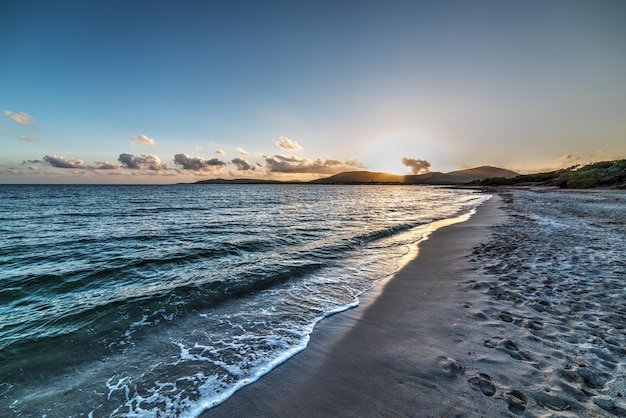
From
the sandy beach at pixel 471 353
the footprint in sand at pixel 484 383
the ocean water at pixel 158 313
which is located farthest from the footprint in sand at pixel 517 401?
the ocean water at pixel 158 313

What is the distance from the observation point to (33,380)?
470 centimetres

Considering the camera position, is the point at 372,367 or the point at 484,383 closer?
the point at 484,383

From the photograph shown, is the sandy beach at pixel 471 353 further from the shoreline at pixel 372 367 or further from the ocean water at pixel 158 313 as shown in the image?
the ocean water at pixel 158 313

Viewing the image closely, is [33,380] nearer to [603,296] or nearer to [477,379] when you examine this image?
[477,379]

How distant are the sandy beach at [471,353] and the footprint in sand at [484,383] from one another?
0.01 m

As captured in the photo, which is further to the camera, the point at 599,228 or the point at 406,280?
the point at 599,228

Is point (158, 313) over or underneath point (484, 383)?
underneath

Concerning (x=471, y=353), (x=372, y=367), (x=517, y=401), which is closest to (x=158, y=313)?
(x=372, y=367)

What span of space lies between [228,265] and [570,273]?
38.9ft

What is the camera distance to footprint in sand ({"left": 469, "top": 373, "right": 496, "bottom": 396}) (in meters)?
3.48

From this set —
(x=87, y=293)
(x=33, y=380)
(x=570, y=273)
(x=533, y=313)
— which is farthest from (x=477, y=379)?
(x=87, y=293)

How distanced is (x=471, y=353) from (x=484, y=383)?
2.60 ft

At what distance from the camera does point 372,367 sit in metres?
4.48

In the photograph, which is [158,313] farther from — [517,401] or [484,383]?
[517,401]
